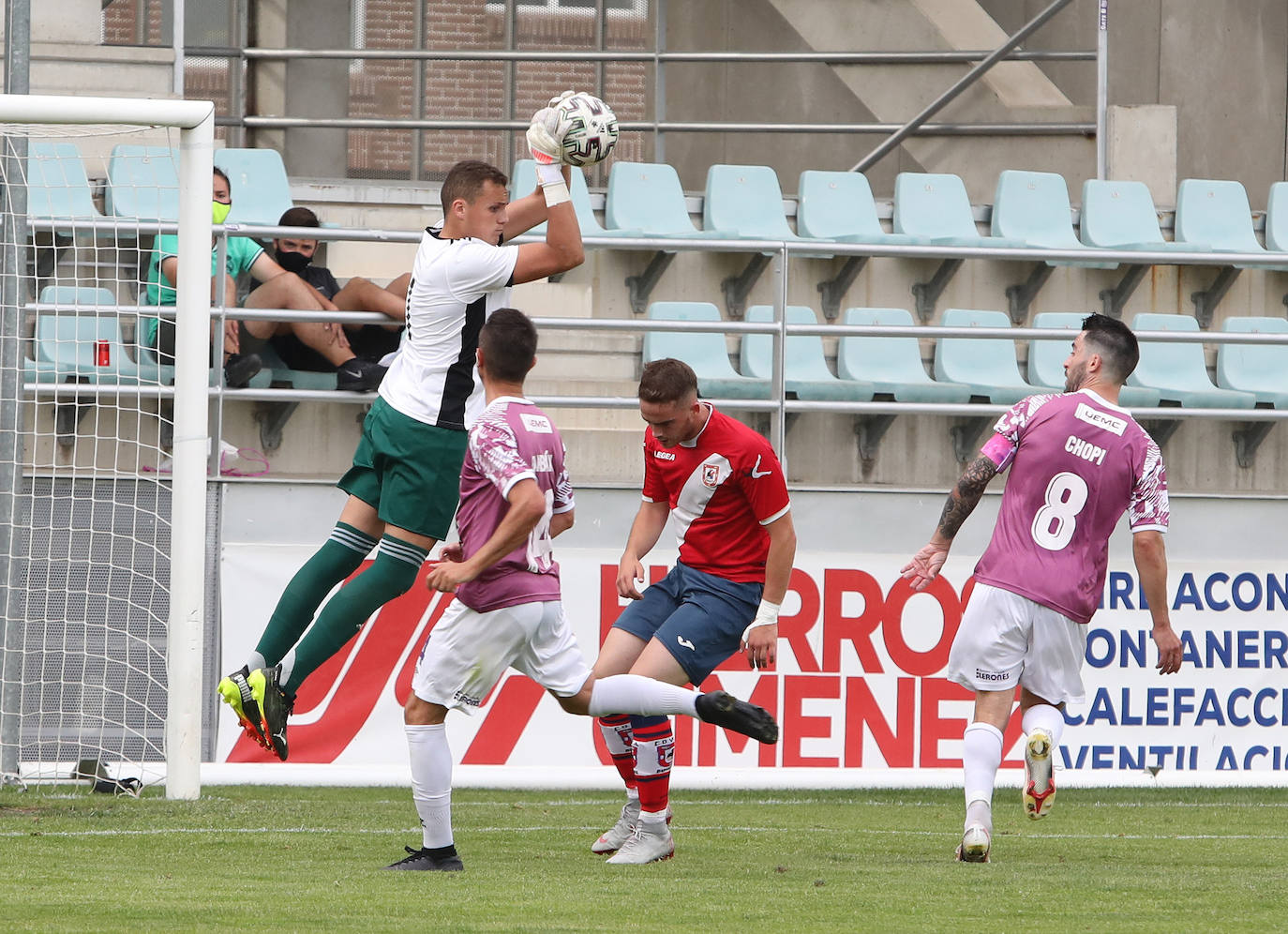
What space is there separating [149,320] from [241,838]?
3427mm

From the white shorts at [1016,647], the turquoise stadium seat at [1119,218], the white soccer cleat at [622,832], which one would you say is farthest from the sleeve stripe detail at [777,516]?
the turquoise stadium seat at [1119,218]

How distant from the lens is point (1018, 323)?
1152 cm

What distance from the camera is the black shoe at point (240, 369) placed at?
28.6 ft

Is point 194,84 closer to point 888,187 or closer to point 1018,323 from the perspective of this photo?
point 888,187

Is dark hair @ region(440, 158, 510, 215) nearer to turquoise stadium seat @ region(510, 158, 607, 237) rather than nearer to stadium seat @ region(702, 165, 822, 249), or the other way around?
turquoise stadium seat @ region(510, 158, 607, 237)

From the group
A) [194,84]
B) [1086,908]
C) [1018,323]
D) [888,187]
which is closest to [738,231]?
[1018,323]

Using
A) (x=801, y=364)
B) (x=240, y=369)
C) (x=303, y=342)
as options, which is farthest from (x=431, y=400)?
(x=801, y=364)

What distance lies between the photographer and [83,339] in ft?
28.2

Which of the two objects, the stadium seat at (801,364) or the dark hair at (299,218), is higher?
the dark hair at (299,218)

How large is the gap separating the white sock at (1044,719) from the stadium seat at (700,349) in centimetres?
442

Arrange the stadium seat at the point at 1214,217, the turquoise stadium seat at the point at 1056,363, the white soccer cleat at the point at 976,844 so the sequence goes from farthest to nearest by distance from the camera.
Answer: the stadium seat at the point at 1214,217 → the turquoise stadium seat at the point at 1056,363 → the white soccer cleat at the point at 976,844

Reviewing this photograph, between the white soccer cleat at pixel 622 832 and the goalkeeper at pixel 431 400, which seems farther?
the goalkeeper at pixel 431 400

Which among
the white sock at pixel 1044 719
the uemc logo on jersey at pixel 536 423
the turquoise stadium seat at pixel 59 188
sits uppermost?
the turquoise stadium seat at pixel 59 188

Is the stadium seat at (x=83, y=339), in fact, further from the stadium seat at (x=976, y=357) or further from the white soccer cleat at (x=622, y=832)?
the stadium seat at (x=976, y=357)
